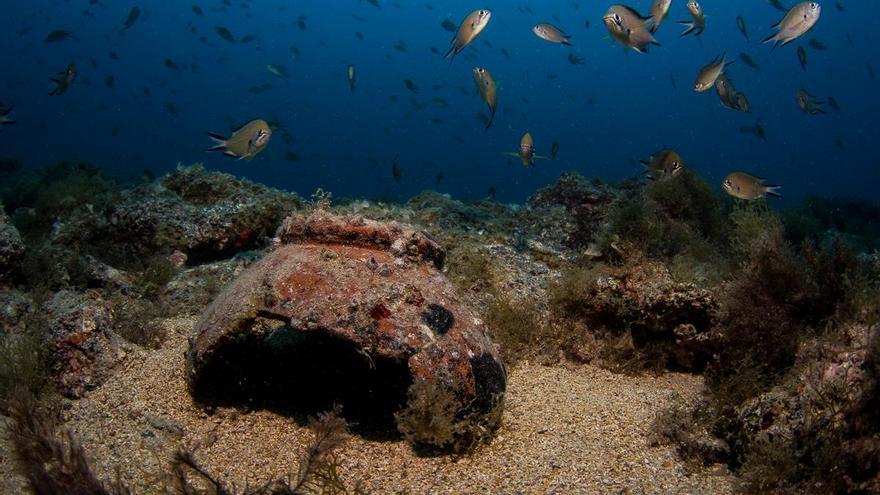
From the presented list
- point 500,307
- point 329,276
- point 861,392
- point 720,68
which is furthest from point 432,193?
point 861,392

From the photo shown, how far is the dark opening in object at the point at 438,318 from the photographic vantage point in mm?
3824

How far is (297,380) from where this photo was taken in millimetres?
4430

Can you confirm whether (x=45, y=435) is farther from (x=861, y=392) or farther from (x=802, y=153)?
(x=802, y=153)

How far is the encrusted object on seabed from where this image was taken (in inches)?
144

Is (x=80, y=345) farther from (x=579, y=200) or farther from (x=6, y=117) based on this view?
(x=579, y=200)

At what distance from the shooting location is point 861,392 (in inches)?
115

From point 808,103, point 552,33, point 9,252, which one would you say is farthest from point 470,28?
point 808,103

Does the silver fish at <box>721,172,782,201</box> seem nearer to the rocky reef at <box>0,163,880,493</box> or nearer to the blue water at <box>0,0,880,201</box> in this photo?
the rocky reef at <box>0,163,880,493</box>

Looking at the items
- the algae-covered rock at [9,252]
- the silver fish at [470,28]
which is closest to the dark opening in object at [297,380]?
the silver fish at [470,28]

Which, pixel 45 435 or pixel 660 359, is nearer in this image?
pixel 45 435

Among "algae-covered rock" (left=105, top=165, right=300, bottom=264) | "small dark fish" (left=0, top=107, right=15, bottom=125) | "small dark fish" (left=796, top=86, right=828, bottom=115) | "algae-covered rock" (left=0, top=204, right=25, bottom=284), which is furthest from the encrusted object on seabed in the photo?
"small dark fish" (left=796, top=86, right=828, bottom=115)

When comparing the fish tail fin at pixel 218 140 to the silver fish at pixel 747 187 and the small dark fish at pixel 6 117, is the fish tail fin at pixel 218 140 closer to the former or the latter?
the small dark fish at pixel 6 117

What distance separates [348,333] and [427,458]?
111 cm

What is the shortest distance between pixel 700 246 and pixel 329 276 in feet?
16.1
